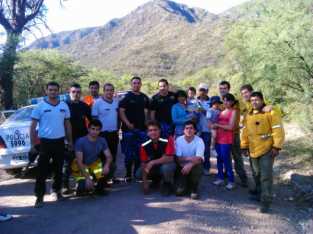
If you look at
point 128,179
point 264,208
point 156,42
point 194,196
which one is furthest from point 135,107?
point 156,42

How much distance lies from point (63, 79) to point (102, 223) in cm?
2651

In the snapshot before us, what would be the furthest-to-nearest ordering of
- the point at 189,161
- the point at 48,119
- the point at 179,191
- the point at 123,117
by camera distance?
the point at 123,117 < the point at 189,161 < the point at 179,191 < the point at 48,119

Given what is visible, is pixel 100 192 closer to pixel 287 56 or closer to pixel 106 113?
pixel 106 113

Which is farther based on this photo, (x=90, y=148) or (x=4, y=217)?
(x=90, y=148)

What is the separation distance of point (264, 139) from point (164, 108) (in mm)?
2084

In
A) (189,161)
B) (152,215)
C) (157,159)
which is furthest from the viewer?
(157,159)

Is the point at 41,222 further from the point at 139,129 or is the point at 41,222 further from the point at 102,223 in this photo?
the point at 139,129

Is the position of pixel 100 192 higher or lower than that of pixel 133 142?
lower

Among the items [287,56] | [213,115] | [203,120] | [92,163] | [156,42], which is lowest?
[92,163]

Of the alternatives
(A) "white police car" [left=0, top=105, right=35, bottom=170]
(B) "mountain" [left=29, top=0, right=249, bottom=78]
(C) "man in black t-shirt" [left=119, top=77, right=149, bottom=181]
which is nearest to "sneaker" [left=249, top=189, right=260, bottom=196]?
(C) "man in black t-shirt" [left=119, top=77, right=149, bottom=181]

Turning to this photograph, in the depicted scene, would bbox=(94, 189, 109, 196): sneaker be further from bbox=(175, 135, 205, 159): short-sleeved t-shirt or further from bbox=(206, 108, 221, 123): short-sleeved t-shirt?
bbox=(206, 108, 221, 123): short-sleeved t-shirt

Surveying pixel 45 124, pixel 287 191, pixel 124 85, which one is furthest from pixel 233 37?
pixel 124 85

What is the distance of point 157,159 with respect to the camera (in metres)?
7.00

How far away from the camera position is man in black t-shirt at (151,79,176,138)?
777 centimetres
